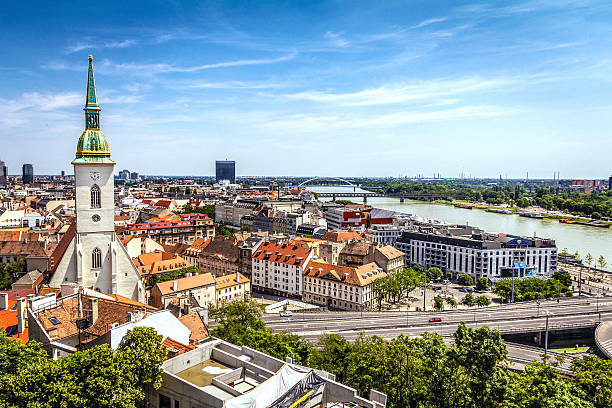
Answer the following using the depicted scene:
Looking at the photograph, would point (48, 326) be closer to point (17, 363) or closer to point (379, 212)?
point (17, 363)

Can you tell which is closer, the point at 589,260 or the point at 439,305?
the point at 439,305

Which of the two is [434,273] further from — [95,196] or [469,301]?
[95,196]

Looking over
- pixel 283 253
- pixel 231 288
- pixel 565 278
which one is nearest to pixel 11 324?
pixel 231 288

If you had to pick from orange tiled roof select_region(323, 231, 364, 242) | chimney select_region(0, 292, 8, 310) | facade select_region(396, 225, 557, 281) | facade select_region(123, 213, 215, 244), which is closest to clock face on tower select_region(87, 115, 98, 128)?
chimney select_region(0, 292, 8, 310)

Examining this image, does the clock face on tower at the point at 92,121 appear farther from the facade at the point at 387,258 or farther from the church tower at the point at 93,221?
the facade at the point at 387,258

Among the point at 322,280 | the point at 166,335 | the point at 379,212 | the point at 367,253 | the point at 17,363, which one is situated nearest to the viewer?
the point at 17,363

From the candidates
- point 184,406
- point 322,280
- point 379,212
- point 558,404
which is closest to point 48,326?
point 184,406

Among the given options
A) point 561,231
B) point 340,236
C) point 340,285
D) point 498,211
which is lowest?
point 561,231

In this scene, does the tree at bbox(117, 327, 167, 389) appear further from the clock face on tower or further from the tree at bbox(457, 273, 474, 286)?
the tree at bbox(457, 273, 474, 286)

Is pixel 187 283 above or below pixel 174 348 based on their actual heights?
below
